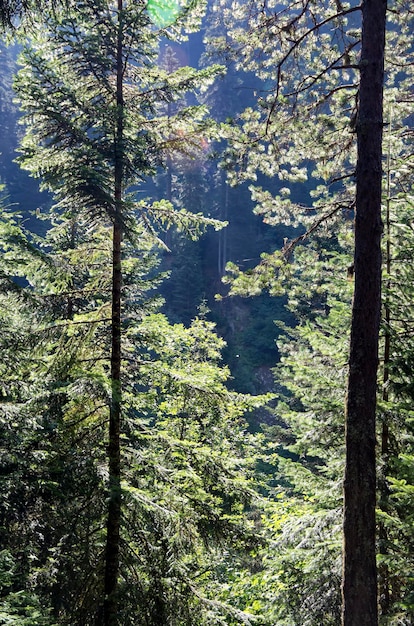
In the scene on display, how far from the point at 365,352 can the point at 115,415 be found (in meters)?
2.92

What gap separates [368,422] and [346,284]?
74.3 inches

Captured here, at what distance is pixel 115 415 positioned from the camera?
5.73 m

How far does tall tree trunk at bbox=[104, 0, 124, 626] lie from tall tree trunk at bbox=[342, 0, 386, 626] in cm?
240

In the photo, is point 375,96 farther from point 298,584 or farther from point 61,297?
point 298,584

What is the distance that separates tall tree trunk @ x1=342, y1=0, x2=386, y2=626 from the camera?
14.6ft

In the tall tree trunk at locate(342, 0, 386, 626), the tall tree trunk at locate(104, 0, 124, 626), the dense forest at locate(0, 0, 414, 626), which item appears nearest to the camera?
the tall tree trunk at locate(342, 0, 386, 626)

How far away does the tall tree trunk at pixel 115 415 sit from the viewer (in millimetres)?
5355

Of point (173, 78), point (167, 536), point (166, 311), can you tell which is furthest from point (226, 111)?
point (167, 536)

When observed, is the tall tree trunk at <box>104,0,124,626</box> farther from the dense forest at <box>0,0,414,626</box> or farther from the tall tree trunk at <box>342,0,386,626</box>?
the tall tree trunk at <box>342,0,386,626</box>

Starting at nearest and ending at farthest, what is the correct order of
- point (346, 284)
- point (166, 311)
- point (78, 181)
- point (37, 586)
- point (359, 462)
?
point (359, 462), point (78, 181), point (346, 284), point (37, 586), point (166, 311)

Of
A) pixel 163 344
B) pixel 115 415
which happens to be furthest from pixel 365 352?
pixel 115 415

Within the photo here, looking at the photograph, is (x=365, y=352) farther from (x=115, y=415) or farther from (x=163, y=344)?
(x=115, y=415)

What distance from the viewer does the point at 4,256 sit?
223 inches

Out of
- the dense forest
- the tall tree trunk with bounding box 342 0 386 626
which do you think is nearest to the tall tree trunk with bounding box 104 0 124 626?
the dense forest
